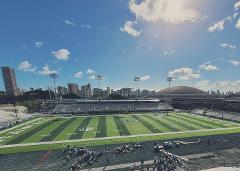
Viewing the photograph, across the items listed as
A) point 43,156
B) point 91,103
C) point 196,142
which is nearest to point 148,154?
point 196,142

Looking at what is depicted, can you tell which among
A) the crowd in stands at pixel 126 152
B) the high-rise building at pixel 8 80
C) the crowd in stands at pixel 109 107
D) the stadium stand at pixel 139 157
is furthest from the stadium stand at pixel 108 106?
the high-rise building at pixel 8 80

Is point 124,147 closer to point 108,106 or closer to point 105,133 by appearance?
point 105,133

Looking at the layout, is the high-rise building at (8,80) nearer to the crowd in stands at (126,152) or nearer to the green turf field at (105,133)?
the green turf field at (105,133)

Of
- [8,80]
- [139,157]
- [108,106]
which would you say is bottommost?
[139,157]

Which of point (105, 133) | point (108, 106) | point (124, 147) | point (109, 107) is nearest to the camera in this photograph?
point (124, 147)

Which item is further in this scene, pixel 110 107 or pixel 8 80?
pixel 8 80

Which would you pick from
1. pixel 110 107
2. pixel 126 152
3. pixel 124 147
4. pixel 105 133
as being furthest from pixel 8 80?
pixel 126 152

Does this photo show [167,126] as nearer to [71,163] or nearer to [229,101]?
[71,163]

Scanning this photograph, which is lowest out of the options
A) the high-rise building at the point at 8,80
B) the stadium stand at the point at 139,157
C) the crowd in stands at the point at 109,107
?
the stadium stand at the point at 139,157
